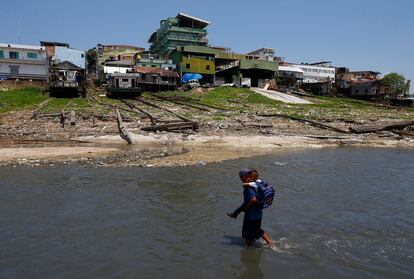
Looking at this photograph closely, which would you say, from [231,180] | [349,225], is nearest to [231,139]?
[231,180]

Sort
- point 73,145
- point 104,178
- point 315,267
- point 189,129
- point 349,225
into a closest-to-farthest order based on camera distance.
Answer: point 315,267, point 349,225, point 104,178, point 73,145, point 189,129

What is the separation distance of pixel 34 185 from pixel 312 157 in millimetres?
14696

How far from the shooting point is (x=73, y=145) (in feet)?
77.5

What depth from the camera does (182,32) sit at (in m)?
88.5

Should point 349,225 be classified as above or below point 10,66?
below

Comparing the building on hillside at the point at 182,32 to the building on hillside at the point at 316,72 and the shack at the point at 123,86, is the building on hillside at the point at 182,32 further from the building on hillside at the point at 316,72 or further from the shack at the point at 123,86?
the shack at the point at 123,86

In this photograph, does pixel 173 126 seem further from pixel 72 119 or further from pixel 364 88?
pixel 364 88

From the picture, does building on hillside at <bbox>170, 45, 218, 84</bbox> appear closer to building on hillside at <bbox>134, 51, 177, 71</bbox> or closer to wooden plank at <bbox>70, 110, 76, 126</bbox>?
building on hillside at <bbox>134, 51, 177, 71</bbox>

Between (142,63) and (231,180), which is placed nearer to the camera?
(231,180)

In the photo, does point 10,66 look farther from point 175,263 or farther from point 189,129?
point 175,263

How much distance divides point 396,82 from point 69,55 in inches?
3033

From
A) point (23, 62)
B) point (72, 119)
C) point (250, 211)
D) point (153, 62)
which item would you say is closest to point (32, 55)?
point (23, 62)

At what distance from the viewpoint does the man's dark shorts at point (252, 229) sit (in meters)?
8.25

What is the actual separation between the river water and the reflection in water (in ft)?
0.07
